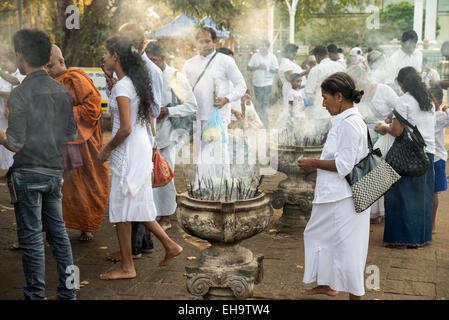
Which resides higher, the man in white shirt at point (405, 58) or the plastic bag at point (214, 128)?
the man in white shirt at point (405, 58)

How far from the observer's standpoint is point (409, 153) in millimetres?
5254

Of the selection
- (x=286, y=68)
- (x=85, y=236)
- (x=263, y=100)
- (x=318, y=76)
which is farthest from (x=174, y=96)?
(x=263, y=100)

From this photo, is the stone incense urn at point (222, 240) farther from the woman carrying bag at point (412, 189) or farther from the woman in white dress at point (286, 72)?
the woman in white dress at point (286, 72)

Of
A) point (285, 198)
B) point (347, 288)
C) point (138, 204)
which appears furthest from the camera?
point (285, 198)

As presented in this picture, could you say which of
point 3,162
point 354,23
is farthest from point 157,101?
point 354,23

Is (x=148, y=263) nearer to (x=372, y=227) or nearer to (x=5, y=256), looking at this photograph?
(x=5, y=256)

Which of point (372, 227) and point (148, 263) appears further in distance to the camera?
point (372, 227)

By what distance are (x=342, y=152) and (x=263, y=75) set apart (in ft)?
32.6

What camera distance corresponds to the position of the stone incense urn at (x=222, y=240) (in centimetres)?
412

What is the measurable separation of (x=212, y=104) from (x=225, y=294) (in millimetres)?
2905

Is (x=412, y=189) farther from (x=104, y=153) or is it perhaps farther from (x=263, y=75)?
(x=263, y=75)

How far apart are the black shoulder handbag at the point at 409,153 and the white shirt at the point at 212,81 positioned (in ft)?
6.70

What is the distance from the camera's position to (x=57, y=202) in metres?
3.93

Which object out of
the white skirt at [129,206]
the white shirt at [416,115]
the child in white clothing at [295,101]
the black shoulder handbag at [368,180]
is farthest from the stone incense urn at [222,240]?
the child in white clothing at [295,101]
